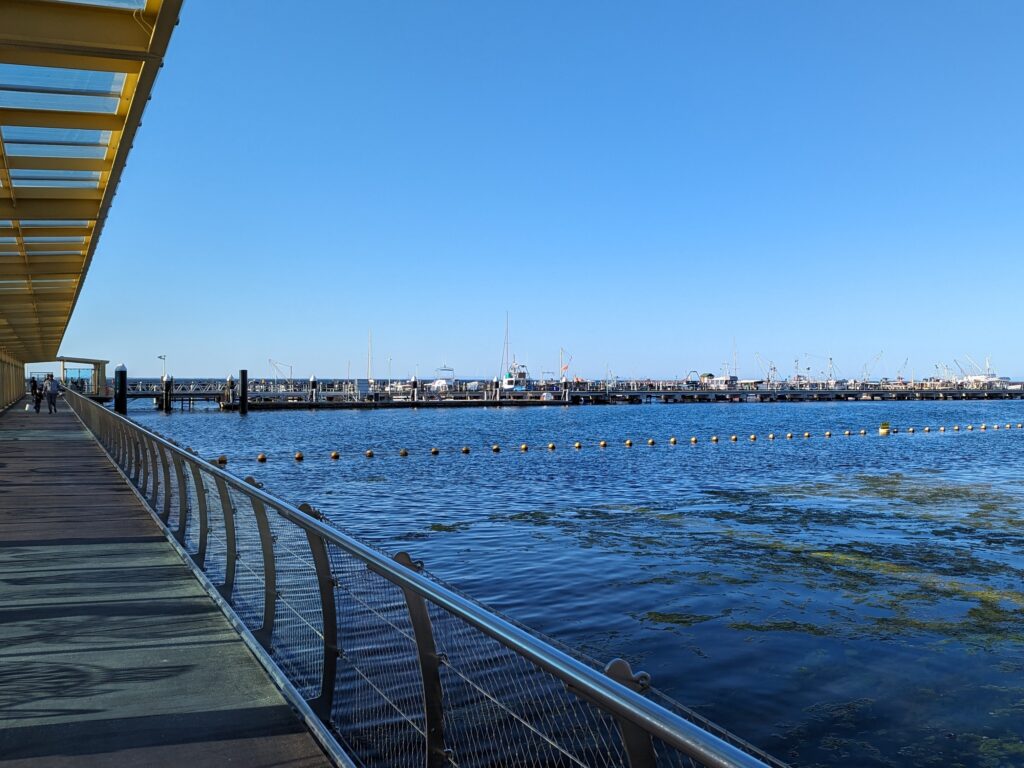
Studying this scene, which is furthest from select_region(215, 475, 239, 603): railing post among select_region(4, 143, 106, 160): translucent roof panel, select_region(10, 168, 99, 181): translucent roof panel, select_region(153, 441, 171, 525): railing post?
select_region(10, 168, 99, 181): translucent roof panel

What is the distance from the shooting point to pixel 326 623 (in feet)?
14.3

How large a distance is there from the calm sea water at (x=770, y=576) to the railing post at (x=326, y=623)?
3984 millimetres

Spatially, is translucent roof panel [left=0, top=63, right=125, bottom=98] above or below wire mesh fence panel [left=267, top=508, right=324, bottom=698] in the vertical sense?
above

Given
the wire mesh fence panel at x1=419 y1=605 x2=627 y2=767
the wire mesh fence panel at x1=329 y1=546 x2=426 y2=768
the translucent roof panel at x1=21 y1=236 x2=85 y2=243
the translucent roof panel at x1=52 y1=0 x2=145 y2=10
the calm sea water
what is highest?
the translucent roof panel at x1=52 y1=0 x2=145 y2=10

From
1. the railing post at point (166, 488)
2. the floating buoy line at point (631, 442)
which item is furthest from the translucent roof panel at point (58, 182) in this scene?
the floating buoy line at point (631, 442)

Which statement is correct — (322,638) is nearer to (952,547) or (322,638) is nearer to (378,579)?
(378,579)

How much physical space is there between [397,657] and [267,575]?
1.12 meters

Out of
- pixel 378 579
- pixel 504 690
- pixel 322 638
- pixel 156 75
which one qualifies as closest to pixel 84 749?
pixel 322 638

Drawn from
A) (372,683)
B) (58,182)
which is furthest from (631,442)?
(372,683)

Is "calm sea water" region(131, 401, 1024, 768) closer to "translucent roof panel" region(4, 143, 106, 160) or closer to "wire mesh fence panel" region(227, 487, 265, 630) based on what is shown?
"wire mesh fence panel" region(227, 487, 265, 630)

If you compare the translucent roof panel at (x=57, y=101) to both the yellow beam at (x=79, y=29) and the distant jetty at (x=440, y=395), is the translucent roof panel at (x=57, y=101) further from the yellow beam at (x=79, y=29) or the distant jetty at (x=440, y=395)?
the distant jetty at (x=440, y=395)

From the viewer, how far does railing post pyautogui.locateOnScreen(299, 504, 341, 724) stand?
13.7 feet

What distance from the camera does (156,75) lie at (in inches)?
289

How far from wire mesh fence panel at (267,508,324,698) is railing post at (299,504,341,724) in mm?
190
